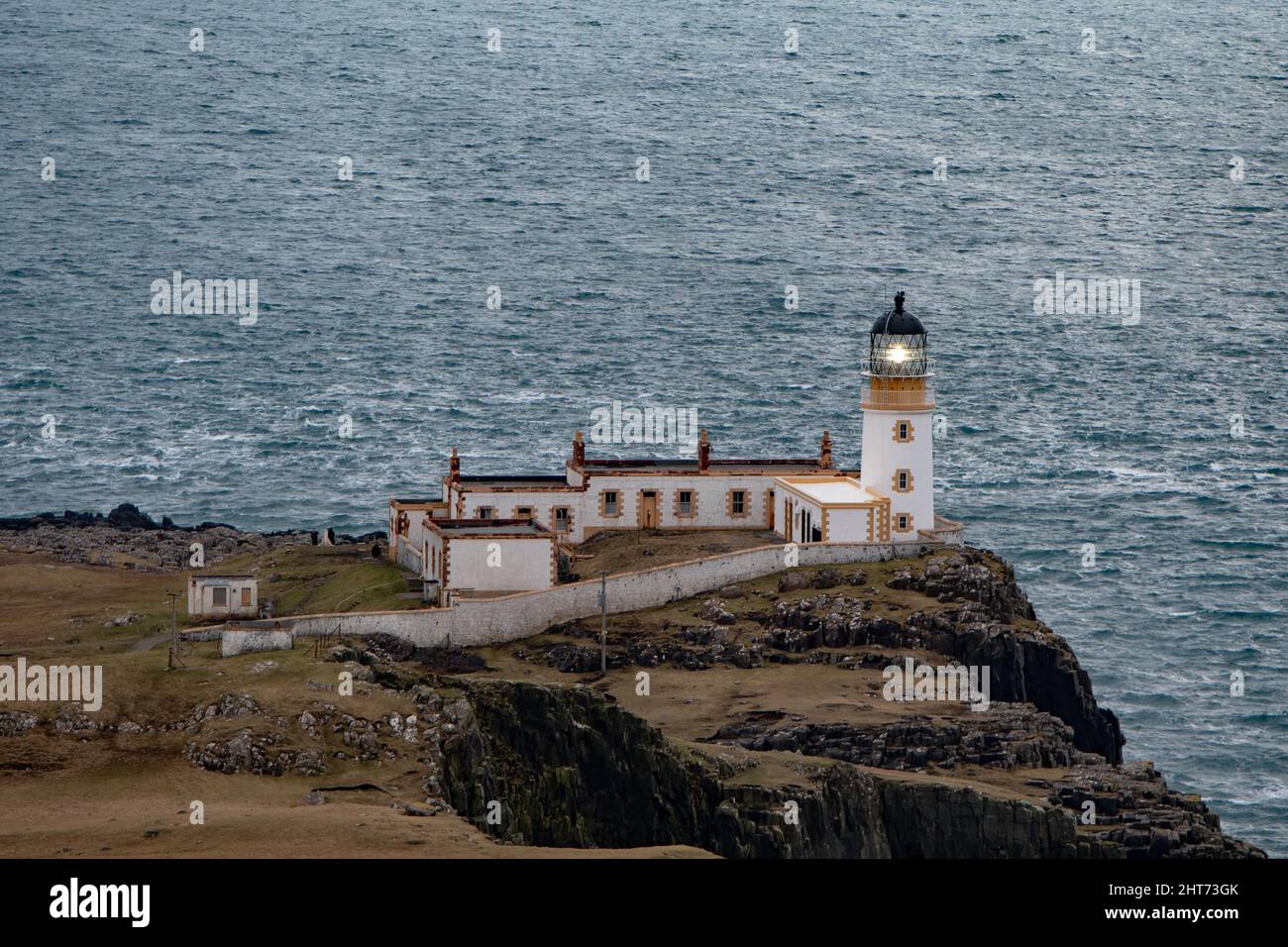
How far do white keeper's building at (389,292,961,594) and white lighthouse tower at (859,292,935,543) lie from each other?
0.13 feet

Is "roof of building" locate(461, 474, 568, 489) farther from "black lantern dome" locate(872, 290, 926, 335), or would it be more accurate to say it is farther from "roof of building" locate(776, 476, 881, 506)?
"black lantern dome" locate(872, 290, 926, 335)

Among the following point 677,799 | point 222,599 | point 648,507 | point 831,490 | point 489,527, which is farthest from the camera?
point 648,507

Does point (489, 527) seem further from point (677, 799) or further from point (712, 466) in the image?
point (677, 799)

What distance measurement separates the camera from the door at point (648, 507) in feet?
363

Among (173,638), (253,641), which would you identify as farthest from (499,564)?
(173,638)

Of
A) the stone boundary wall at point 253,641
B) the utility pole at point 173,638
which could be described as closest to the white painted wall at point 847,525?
the stone boundary wall at point 253,641

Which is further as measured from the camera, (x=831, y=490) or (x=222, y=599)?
(x=831, y=490)

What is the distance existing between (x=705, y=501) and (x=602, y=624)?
15326 millimetres

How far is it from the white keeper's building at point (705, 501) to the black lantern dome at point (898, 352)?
6cm

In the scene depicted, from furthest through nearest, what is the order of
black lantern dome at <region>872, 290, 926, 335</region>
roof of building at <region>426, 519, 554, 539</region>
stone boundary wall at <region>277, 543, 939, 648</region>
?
black lantern dome at <region>872, 290, 926, 335</region> → roof of building at <region>426, 519, 554, 539</region> → stone boundary wall at <region>277, 543, 939, 648</region>

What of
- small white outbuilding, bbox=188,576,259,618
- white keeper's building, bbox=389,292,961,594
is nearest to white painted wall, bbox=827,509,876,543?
white keeper's building, bbox=389,292,961,594

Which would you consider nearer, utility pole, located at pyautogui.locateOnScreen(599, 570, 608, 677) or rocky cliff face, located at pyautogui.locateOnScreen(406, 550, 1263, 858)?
rocky cliff face, located at pyautogui.locateOnScreen(406, 550, 1263, 858)

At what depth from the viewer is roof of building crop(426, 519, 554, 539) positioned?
99.5m

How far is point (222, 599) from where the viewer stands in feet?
314
